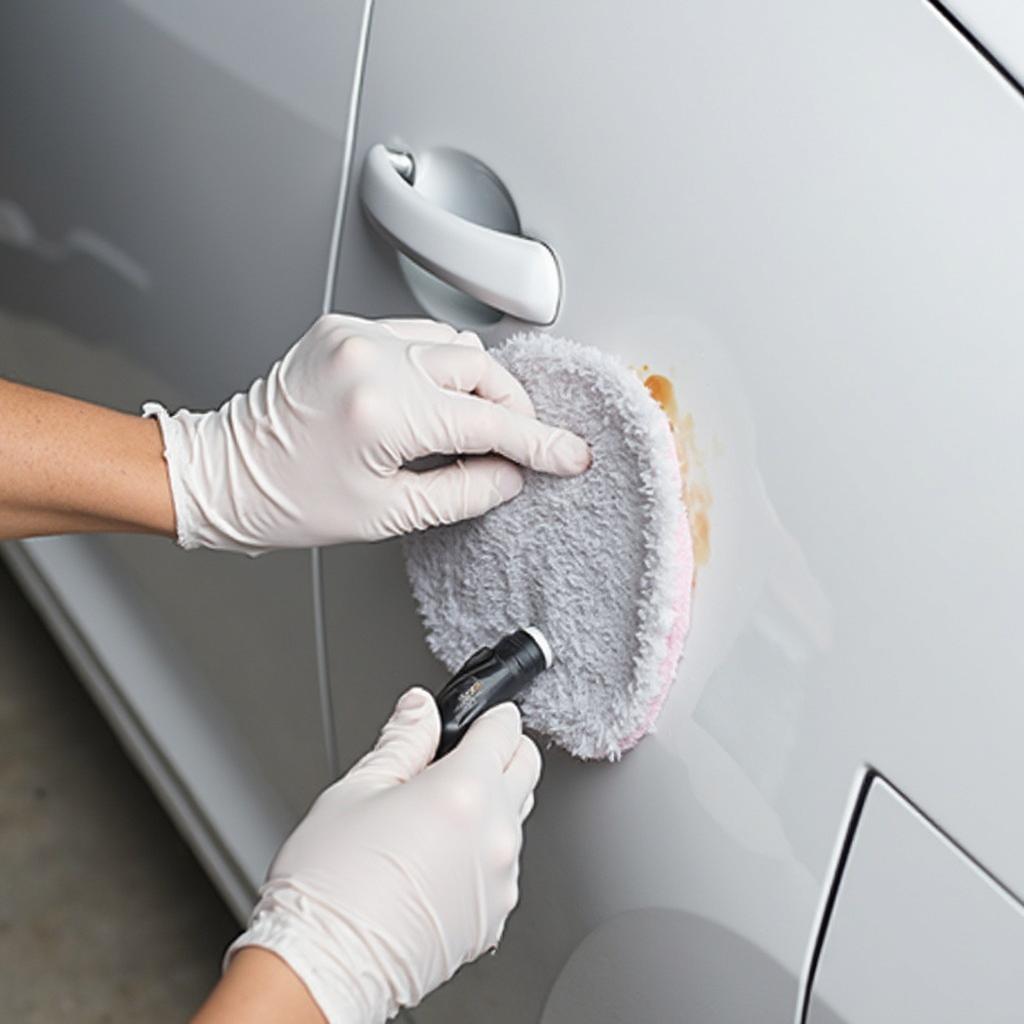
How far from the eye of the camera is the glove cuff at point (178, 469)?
3.27 feet

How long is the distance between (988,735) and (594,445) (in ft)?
0.91

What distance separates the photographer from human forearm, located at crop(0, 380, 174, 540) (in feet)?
3.29

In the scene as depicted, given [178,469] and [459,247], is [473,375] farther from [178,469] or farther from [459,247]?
[178,469]

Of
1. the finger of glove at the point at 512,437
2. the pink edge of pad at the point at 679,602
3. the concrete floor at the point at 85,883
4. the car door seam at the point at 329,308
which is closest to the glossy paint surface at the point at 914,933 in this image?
the pink edge of pad at the point at 679,602

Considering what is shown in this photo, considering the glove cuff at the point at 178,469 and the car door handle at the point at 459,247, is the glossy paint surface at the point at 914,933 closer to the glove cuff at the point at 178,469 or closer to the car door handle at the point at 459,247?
the car door handle at the point at 459,247

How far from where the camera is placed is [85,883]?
1771mm

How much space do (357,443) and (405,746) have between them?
0.19 m

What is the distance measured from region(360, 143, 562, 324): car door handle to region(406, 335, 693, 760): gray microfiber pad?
1.1 inches

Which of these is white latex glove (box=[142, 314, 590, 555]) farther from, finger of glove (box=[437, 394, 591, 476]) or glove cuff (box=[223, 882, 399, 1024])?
glove cuff (box=[223, 882, 399, 1024])

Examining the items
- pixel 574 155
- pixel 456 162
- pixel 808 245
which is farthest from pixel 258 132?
pixel 808 245

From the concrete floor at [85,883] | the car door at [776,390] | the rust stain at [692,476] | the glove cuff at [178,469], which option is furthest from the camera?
the concrete floor at [85,883]

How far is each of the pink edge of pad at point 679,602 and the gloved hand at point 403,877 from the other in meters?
0.11

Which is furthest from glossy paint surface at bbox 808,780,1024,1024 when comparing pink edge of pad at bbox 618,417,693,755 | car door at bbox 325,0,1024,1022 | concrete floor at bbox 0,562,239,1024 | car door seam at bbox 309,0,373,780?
concrete floor at bbox 0,562,239,1024

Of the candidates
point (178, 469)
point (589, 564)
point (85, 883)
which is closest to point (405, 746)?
point (589, 564)
